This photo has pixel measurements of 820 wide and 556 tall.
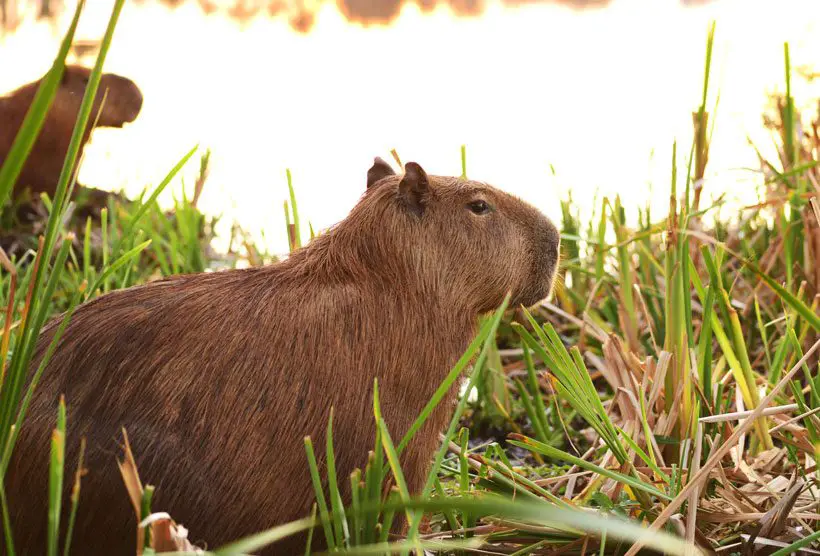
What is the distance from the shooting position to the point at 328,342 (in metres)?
1.49

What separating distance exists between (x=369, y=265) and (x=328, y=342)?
193 millimetres

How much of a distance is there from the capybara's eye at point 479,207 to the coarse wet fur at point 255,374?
8cm

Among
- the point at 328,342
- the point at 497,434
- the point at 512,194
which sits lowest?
the point at 497,434

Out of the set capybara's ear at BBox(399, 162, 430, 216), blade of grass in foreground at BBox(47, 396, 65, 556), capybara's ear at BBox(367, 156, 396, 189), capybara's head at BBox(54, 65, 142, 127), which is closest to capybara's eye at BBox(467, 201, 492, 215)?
capybara's ear at BBox(399, 162, 430, 216)

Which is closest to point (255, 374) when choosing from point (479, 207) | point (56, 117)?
point (479, 207)

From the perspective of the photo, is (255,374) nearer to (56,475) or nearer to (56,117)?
(56,475)

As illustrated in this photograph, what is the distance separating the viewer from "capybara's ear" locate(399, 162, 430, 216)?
167cm

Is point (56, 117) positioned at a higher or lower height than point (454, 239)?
higher

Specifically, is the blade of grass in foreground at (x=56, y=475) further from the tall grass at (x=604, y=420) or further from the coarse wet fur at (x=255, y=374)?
the coarse wet fur at (x=255, y=374)

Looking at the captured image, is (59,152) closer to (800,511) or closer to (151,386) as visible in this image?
(151,386)

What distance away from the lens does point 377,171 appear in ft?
6.26

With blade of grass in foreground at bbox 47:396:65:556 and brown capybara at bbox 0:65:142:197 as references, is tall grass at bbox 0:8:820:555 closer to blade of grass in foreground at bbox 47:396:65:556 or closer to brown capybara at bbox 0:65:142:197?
blade of grass in foreground at bbox 47:396:65:556

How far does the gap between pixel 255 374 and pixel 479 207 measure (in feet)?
1.86

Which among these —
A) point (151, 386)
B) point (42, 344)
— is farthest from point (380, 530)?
point (42, 344)
